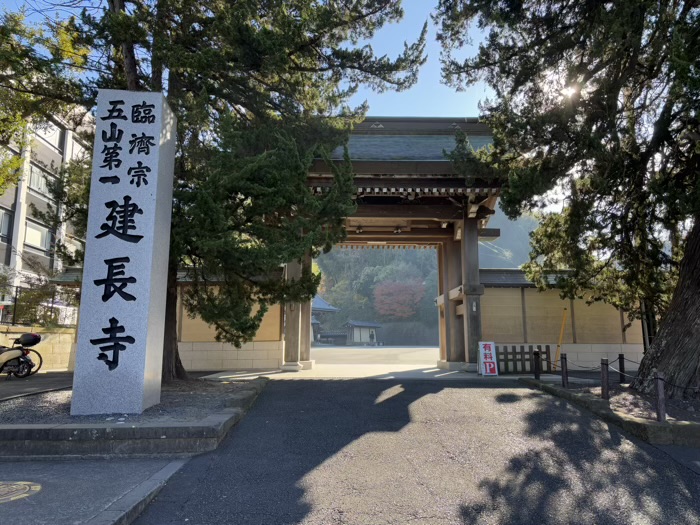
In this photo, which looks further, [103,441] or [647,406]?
[647,406]

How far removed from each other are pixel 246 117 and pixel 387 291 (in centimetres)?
4036

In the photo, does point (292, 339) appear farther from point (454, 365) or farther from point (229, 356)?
point (454, 365)

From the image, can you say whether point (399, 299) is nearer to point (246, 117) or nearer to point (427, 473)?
point (246, 117)

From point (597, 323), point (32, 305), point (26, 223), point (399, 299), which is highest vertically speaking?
point (26, 223)

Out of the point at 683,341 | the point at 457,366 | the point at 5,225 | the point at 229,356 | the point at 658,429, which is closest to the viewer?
the point at 658,429

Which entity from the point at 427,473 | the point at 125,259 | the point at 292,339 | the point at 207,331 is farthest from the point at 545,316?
the point at 125,259

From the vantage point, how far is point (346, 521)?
327cm

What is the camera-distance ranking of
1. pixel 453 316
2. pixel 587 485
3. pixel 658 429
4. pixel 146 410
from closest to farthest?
pixel 587 485 → pixel 658 429 → pixel 146 410 → pixel 453 316

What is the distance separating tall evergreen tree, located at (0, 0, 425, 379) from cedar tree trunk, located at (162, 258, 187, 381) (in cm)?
3

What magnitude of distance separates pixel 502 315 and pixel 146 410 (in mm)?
10796

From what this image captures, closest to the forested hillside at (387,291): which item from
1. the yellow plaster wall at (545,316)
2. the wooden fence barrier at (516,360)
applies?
the yellow plaster wall at (545,316)

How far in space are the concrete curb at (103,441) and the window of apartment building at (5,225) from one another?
19.4 m

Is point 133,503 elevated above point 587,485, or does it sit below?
above

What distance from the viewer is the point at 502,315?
13.6 m
